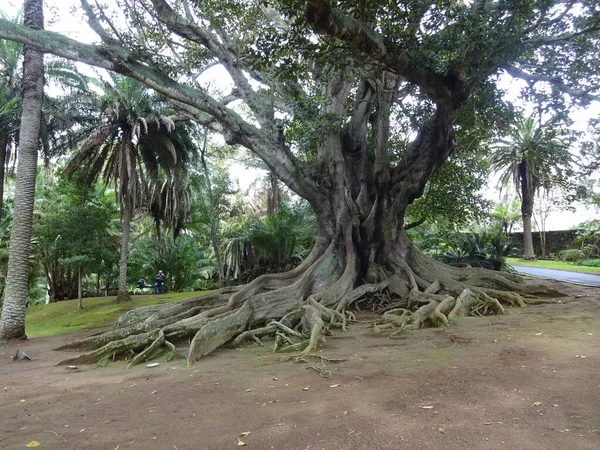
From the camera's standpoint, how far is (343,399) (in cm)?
385

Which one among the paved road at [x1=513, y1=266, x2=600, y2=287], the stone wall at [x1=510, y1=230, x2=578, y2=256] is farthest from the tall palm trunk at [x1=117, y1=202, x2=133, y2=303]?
the stone wall at [x1=510, y1=230, x2=578, y2=256]

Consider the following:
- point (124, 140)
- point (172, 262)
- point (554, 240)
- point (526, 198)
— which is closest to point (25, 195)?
point (124, 140)

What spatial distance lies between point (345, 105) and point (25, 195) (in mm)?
9036

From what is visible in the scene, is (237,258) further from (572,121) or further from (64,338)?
(572,121)

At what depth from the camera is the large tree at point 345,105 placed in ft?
22.7

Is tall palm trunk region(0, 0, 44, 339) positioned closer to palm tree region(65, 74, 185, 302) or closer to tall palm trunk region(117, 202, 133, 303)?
palm tree region(65, 74, 185, 302)

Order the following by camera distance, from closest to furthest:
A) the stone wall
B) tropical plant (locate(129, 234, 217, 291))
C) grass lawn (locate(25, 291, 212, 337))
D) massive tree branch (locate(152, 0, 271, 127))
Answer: massive tree branch (locate(152, 0, 271, 127)) → grass lawn (locate(25, 291, 212, 337)) → tropical plant (locate(129, 234, 217, 291)) → the stone wall

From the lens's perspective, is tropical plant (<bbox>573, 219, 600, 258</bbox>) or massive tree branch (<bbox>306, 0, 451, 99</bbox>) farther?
tropical plant (<bbox>573, 219, 600, 258</bbox>)

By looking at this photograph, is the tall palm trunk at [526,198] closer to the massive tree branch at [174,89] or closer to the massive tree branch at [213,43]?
the massive tree branch at [174,89]

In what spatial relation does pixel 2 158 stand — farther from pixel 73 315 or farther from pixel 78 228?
pixel 73 315

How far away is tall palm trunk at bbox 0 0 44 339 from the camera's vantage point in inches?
398

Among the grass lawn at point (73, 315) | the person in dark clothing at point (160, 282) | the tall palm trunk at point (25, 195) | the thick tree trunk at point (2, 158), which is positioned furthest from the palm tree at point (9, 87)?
the person in dark clothing at point (160, 282)

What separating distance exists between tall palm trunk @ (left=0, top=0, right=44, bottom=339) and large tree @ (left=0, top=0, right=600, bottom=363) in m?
3.31

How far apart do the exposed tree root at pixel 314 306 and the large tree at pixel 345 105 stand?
0.12 feet
